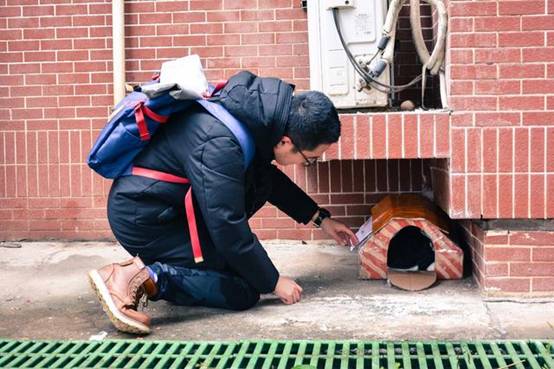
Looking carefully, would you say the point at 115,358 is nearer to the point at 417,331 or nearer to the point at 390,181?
the point at 417,331

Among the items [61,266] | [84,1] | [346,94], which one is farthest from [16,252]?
[346,94]

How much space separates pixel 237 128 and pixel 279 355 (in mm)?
1019

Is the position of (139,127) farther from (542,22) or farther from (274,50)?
(542,22)

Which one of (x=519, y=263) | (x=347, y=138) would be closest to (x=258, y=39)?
(x=347, y=138)

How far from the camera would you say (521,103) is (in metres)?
3.59

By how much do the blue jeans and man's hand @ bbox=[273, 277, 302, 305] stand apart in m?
0.14

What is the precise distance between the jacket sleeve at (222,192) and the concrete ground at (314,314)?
38 cm

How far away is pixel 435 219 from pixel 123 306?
1.83 metres

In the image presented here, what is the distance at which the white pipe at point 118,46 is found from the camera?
4.99 metres

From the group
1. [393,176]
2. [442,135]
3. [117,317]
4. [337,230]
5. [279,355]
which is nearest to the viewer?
[279,355]

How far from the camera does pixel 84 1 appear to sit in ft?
A: 16.8

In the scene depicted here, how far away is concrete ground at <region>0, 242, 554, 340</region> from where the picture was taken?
3133 millimetres

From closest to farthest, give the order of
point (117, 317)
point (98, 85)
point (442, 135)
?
1. point (117, 317)
2. point (442, 135)
3. point (98, 85)

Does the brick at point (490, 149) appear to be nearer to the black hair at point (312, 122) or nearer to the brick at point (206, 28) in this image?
the black hair at point (312, 122)
